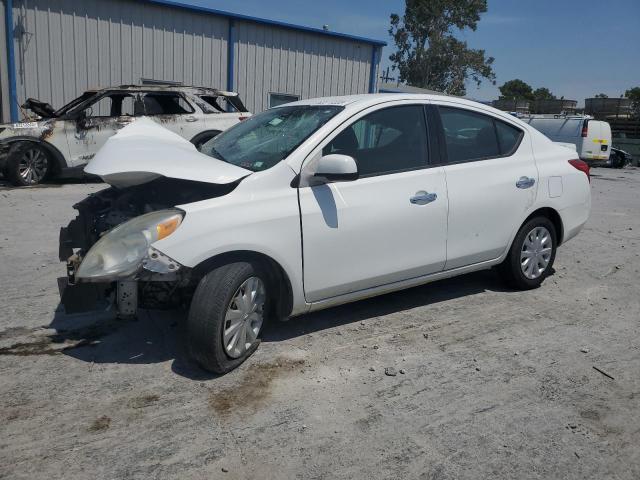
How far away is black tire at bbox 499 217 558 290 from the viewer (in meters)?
5.02

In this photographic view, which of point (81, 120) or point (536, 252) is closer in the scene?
point (536, 252)

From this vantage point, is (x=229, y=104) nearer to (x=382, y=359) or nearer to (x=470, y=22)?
(x=382, y=359)

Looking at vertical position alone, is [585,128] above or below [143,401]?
above

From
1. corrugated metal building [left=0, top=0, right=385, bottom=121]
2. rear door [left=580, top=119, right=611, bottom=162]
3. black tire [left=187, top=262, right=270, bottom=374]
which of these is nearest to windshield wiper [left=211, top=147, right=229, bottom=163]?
black tire [left=187, top=262, right=270, bottom=374]

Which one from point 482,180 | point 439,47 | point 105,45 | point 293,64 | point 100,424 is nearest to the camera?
point 100,424

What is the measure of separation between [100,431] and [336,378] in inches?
54.1

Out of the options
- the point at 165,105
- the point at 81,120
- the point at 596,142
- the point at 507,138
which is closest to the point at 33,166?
the point at 81,120

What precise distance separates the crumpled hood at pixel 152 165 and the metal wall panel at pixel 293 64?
514 inches

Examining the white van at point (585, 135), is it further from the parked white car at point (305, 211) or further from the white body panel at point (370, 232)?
the white body panel at point (370, 232)

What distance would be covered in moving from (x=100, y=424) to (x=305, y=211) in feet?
5.59

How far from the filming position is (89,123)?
34.5 ft

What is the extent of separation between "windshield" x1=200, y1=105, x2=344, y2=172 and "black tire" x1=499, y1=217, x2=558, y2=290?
2048mm

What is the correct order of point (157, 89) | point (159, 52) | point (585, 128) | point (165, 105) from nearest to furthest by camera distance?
point (157, 89)
point (165, 105)
point (159, 52)
point (585, 128)

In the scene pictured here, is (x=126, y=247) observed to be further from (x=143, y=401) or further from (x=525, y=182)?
(x=525, y=182)
